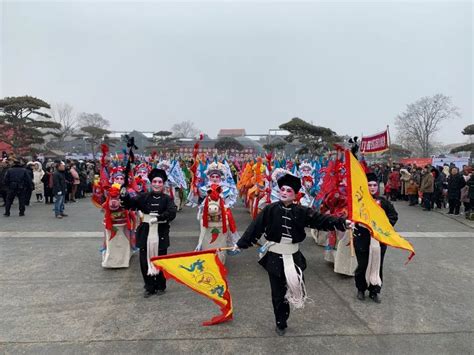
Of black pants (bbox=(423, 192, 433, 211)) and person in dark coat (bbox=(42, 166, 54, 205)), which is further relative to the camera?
person in dark coat (bbox=(42, 166, 54, 205))

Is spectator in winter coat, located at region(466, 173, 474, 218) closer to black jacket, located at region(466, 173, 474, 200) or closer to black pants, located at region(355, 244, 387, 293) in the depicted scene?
black jacket, located at region(466, 173, 474, 200)

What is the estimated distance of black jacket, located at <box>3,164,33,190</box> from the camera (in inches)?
384

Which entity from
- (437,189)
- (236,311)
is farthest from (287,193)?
(437,189)

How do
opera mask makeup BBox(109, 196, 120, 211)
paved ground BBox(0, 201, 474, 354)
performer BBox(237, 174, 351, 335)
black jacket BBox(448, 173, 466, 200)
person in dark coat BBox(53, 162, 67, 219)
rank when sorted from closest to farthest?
paved ground BBox(0, 201, 474, 354), performer BBox(237, 174, 351, 335), opera mask makeup BBox(109, 196, 120, 211), person in dark coat BBox(53, 162, 67, 219), black jacket BBox(448, 173, 466, 200)

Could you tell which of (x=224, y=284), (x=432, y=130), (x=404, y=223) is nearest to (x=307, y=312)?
(x=224, y=284)

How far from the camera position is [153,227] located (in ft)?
15.0

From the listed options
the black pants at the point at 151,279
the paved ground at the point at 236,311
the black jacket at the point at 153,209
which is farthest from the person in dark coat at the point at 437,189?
Result: the black pants at the point at 151,279

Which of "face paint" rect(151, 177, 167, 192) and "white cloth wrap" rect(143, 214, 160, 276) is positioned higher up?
"face paint" rect(151, 177, 167, 192)

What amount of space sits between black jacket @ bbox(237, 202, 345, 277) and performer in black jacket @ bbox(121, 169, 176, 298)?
4.73 ft

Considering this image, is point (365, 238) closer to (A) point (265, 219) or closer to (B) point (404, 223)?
(A) point (265, 219)

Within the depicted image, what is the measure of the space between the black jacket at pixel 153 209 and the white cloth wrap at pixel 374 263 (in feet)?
8.62

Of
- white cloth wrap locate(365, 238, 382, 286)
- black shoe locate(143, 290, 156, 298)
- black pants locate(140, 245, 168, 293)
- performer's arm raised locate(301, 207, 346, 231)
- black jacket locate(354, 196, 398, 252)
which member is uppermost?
performer's arm raised locate(301, 207, 346, 231)

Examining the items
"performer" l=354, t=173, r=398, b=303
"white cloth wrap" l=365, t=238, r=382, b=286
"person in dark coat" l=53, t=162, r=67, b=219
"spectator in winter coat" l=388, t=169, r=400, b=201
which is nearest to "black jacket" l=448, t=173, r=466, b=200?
"spectator in winter coat" l=388, t=169, r=400, b=201

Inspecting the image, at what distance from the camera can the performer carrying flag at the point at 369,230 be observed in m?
3.54
